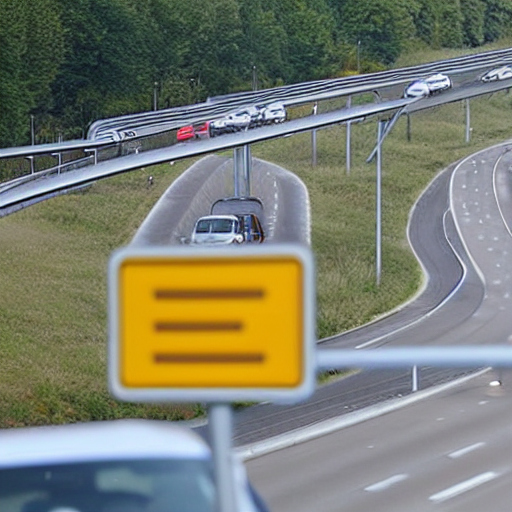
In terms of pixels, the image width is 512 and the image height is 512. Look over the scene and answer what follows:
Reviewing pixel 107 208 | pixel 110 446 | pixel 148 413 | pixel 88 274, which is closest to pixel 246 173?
pixel 107 208

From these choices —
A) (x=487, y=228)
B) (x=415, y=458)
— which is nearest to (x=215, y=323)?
(x=415, y=458)

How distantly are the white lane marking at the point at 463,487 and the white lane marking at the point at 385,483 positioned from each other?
0.95 metres

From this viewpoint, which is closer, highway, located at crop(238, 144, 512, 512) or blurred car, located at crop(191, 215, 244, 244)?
highway, located at crop(238, 144, 512, 512)

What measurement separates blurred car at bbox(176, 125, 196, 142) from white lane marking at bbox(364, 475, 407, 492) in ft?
123

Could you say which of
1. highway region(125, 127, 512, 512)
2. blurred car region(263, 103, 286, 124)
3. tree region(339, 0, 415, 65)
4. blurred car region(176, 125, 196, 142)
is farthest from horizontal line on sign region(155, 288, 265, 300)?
tree region(339, 0, 415, 65)

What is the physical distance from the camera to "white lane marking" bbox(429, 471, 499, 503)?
16.5 meters

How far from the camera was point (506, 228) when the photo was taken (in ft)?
167

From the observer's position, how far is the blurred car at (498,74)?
6831 cm

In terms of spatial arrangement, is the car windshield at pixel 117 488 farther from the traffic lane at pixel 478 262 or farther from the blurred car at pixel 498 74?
the blurred car at pixel 498 74

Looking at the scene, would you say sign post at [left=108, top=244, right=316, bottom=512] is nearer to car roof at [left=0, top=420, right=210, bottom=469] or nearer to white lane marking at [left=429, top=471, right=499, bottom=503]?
car roof at [left=0, top=420, right=210, bottom=469]

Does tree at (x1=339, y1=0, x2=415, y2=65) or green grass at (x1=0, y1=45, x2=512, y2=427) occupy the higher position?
tree at (x1=339, y1=0, x2=415, y2=65)

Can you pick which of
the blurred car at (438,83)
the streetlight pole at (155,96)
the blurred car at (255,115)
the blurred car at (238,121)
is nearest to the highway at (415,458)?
the blurred car at (238,121)

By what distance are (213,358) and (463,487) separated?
14601 mm

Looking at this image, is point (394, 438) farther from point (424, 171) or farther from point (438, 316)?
point (424, 171)
